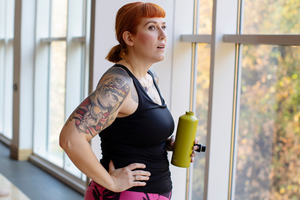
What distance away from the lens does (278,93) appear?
196cm

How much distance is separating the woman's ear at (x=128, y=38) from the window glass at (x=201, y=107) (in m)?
1.17

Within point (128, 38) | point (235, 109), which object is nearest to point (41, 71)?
point (235, 109)

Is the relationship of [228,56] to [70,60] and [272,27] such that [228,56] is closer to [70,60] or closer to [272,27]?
[272,27]

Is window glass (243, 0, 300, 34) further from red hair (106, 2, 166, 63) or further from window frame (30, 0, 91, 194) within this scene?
window frame (30, 0, 91, 194)

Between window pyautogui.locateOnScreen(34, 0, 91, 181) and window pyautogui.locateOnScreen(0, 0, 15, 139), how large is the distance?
1.60 meters

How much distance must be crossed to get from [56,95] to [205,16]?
2429mm

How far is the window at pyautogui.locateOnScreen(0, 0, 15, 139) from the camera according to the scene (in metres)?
5.80

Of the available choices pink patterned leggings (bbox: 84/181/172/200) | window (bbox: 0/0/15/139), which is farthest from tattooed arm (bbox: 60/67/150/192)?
window (bbox: 0/0/15/139)

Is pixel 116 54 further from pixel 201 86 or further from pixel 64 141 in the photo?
pixel 201 86

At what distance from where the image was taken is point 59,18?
4109 mm

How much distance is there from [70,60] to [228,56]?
2096 mm

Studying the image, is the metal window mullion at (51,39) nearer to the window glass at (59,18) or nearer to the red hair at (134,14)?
the window glass at (59,18)

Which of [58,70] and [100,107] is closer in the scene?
[100,107]

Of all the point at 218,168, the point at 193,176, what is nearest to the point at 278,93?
the point at 218,168
